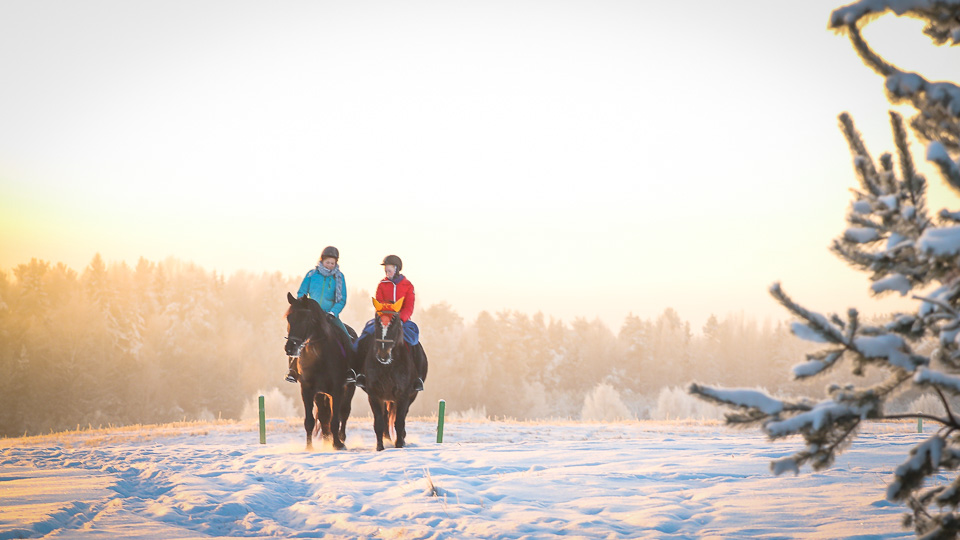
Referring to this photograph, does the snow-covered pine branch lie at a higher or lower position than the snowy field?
higher

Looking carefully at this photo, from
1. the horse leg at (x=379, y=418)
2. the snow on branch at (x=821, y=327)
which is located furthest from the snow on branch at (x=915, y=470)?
the horse leg at (x=379, y=418)

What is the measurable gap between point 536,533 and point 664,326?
89.1 meters

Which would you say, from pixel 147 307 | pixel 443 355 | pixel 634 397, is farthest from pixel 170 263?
pixel 634 397

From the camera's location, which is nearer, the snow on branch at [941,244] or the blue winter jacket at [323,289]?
→ the snow on branch at [941,244]

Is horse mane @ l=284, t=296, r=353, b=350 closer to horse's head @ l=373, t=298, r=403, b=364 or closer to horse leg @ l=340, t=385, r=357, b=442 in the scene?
horse leg @ l=340, t=385, r=357, b=442

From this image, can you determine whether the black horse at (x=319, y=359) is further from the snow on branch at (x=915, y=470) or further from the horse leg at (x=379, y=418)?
the snow on branch at (x=915, y=470)

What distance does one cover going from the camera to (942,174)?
2613mm

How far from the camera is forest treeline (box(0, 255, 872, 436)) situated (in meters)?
55.3

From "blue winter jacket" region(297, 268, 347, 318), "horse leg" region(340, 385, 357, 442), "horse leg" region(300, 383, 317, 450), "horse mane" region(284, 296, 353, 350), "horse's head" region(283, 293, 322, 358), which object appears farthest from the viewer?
"horse leg" region(340, 385, 357, 442)

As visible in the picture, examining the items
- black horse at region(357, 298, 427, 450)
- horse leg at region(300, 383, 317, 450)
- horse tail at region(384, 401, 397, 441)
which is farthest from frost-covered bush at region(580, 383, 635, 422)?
horse leg at region(300, 383, 317, 450)

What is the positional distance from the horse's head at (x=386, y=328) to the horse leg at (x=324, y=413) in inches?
71.0

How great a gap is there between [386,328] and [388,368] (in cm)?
81

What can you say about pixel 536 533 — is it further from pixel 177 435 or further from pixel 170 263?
pixel 170 263

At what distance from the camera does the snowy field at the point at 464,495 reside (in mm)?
5648
